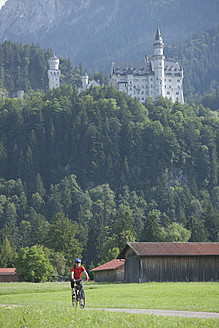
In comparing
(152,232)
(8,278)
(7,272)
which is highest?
(152,232)

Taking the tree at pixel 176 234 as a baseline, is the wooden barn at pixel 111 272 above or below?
below

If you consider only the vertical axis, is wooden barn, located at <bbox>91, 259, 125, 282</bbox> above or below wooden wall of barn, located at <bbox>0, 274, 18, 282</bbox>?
above

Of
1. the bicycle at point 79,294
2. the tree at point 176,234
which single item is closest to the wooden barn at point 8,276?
the tree at point 176,234

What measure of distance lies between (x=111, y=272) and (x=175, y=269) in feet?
44.8

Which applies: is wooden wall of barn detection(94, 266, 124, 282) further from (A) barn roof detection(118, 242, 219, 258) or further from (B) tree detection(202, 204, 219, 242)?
(B) tree detection(202, 204, 219, 242)

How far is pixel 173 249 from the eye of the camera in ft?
231

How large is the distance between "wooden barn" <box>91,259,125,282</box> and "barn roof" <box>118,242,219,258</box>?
976cm

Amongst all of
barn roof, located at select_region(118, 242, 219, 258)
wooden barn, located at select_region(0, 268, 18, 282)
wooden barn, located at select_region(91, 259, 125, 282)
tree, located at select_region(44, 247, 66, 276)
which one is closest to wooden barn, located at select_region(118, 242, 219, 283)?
barn roof, located at select_region(118, 242, 219, 258)

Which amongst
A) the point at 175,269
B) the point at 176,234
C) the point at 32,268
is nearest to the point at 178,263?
the point at 175,269

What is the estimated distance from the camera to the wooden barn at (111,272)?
8024 cm

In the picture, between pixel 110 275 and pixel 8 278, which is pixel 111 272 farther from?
pixel 8 278

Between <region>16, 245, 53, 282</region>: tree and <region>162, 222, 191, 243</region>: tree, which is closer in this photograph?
<region>16, 245, 53, 282</region>: tree

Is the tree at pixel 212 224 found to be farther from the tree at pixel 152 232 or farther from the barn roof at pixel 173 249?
the barn roof at pixel 173 249

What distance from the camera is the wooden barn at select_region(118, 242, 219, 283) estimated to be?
70.2 m
